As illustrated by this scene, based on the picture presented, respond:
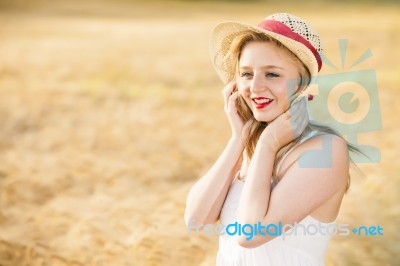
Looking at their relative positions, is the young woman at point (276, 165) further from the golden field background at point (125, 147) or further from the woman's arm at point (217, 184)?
the golden field background at point (125, 147)

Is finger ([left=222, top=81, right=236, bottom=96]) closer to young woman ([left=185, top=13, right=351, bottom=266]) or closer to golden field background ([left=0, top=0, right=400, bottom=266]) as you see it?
young woman ([left=185, top=13, right=351, bottom=266])

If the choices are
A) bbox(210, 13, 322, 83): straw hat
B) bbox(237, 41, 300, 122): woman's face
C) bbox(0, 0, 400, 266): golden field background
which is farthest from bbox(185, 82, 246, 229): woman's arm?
bbox(0, 0, 400, 266): golden field background

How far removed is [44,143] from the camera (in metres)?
5.87

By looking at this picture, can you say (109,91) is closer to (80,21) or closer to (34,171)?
(34,171)

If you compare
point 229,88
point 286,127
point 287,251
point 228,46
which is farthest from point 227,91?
point 287,251

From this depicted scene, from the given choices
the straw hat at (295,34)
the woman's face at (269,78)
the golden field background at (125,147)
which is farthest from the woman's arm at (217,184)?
the golden field background at (125,147)

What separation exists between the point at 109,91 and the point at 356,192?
432cm

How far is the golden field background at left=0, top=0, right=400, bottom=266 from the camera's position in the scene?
10.8 ft

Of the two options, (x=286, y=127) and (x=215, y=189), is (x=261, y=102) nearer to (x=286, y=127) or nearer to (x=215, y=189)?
(x=286, y=127)

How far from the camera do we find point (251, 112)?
2.07 m

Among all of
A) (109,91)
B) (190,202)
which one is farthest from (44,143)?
(190,202)

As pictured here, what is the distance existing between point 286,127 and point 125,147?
149 inches

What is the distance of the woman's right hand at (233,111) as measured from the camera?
2.06 metres

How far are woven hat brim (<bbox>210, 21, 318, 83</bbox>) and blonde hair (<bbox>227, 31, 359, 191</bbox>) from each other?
0.02 metres
